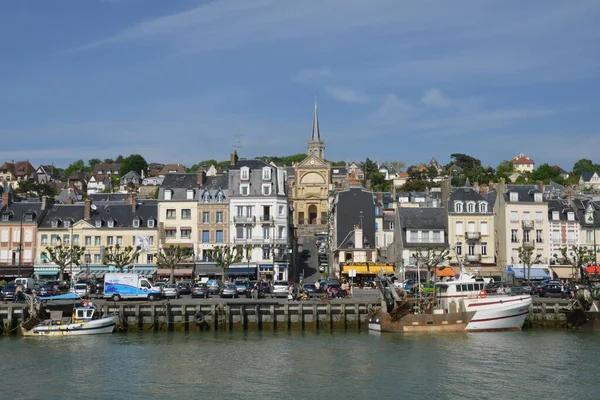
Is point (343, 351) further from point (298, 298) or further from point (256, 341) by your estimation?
point (298, 298)

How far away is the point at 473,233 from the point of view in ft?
244

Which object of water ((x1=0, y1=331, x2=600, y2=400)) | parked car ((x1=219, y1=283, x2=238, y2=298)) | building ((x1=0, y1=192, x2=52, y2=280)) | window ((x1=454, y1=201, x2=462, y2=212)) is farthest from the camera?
window ((x1=454, y1=201, x2=462, y2=212))

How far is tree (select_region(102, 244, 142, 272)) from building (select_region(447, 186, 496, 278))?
29.8 m

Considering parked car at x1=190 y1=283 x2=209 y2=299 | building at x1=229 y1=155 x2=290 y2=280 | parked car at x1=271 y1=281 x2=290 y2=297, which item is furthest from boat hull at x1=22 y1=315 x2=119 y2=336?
building at x1=229 y1=155 x2=290 y2=280

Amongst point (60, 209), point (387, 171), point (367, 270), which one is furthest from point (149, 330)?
point (387, 171)

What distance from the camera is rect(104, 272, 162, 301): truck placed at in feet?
174

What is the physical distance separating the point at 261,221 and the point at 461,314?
3183cm

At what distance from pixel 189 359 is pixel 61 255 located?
34408 millimetres

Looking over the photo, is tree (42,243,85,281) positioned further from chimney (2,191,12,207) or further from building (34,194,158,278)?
chimney (2,191,12,207)

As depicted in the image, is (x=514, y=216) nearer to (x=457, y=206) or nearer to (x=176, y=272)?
(x=457, y=206)

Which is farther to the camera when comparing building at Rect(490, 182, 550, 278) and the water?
building at Rect(490, 182, 550, 278)

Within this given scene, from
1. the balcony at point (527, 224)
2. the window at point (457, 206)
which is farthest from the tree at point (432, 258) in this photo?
the balcony at point (527, 224)

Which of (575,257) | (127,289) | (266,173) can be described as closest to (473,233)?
(575,257)

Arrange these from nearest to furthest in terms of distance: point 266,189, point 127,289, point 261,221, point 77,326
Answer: point 77,326
point 127,289
point 261,221
point 266,189
